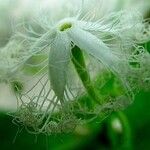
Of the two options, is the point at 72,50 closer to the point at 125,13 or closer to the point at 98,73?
the point at 98,73

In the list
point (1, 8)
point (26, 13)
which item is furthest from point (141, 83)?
point (1, 8)

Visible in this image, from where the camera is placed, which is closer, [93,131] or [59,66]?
[59,66]

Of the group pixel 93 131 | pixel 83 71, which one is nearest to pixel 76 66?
pixel 83 71

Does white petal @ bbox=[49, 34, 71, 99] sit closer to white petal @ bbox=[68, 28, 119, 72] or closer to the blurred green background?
white petal @ bbox=[68, 28, 119, 72]

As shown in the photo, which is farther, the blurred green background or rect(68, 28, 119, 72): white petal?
the blurred green background

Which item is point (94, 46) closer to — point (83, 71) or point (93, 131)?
point (83, 71)

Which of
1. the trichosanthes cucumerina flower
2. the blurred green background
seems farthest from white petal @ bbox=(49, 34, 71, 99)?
the blurred green background
